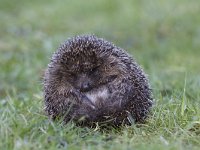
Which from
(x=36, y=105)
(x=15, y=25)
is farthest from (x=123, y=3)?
(x=36, y=105)

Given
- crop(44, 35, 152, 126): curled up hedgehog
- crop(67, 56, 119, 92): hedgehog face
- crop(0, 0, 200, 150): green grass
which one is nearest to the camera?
crop(0, 0, 200, 150): green grass

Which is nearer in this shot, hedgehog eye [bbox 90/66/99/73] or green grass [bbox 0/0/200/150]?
green grass [bbox 0/0/200/150]

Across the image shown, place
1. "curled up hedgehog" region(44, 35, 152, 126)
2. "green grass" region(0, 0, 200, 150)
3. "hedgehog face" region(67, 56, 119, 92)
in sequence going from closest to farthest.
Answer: "green grass" region(0, 0, 200, 150)
"curled up hedgehog" region(44, 35, 152, 126)
"hedgehog face" region(67, 56, 119, 92)

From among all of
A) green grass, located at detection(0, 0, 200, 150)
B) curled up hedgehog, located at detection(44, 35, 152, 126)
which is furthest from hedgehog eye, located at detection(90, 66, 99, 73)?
green grass, located at detection(0, 0, 200, 150)

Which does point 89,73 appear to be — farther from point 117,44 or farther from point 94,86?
point 117,44

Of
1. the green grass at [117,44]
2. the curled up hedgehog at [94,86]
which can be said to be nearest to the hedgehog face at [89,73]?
the curled up hedgehog at [94,86]

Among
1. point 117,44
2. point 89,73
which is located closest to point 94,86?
point 89,73

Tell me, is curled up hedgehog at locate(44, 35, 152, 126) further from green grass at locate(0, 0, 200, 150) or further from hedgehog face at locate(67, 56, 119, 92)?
green grass at locate(0, 0, 200, 150)

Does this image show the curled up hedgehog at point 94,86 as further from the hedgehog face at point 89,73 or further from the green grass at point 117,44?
the green grass at point 117,44
